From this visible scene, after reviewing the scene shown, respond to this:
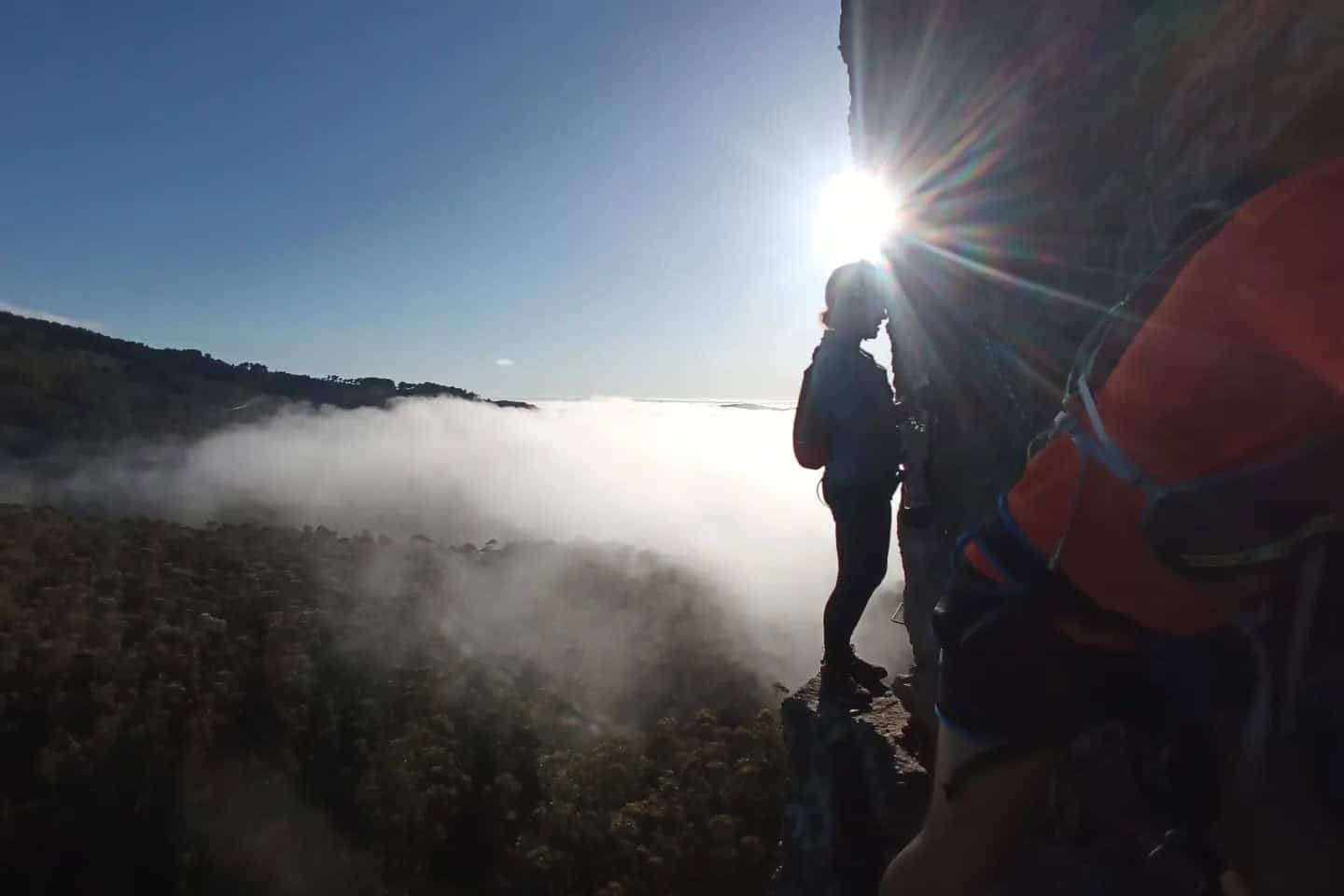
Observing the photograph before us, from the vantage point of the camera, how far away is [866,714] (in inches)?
230

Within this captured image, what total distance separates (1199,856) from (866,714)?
14.8 ft

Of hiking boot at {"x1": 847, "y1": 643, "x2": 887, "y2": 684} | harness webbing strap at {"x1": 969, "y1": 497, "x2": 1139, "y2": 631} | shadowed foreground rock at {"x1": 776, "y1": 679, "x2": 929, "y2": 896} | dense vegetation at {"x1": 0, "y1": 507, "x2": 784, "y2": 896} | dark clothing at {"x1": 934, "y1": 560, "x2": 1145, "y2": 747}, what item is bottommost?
dense vegetation at {"x1": 0, "y1": 507, "x2": 784, "y2": 896}

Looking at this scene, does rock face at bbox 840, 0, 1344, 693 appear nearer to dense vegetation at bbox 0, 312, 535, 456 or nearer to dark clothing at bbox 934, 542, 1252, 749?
dark clothing at bbox 934, 542, 1252, 749

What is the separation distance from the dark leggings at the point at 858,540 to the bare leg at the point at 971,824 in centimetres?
362

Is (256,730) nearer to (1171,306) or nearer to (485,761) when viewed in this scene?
(485,761)

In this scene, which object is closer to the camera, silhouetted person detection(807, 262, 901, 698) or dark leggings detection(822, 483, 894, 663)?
silhouetted person detection(807, 262, 901, 698)

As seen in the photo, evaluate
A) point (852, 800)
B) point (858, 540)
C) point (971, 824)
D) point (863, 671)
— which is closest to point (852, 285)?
point (858, 540)

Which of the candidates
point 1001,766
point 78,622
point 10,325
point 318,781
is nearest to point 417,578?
point 78,622

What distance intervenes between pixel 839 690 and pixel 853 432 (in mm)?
2397

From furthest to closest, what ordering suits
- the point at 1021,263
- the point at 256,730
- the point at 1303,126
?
the point at 256,730, the point at 1021,263, the point at 1303,126

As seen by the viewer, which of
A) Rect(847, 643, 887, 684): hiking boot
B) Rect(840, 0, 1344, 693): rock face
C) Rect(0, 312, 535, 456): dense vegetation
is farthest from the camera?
Rect(0, 312, 535, 456): dense vegetation

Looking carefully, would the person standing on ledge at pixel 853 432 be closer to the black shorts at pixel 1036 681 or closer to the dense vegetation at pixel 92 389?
the black shorts at pixel 1036 681

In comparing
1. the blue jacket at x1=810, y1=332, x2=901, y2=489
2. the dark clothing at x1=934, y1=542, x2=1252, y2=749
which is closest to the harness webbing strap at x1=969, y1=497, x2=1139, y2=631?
the dark clothing at x1=934, y1=542, x2=1252, y2=749

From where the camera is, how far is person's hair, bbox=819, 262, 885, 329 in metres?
5.02
